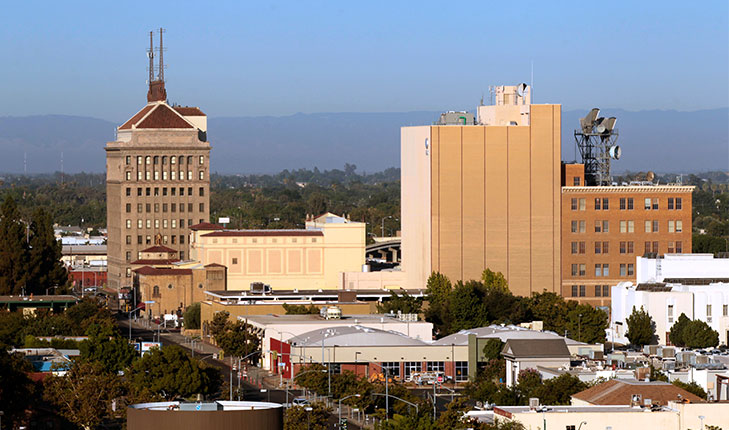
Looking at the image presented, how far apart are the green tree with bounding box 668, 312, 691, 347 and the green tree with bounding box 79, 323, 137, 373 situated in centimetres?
A: 5543

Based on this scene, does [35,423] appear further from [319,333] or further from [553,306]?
[553,306]

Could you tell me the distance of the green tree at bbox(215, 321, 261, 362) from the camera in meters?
168

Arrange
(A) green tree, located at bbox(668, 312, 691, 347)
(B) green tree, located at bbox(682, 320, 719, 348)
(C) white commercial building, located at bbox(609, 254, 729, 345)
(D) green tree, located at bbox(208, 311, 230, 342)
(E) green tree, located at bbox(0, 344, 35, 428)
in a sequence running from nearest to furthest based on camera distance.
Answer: (E) green tree, located at bbox(0, 344, 35, 428), (B) green tree, located at bbox(682, 320, 719, 348), (A) green tree, located at bbox(668, 312, 691, 347), (C) white commercial building, located at bbox(609, 254, 729, 345), (D) green tree, located at bbox(208, 311, 230, 342)

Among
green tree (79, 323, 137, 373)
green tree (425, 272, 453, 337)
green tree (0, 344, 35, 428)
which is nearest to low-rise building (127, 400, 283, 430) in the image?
green tree (0, 344, 35, 428)

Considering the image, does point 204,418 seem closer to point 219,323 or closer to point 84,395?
point 84,395

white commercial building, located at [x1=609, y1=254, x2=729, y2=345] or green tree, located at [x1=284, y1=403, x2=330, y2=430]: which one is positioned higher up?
white commercial building, located at [x1=609, y1=254, x2=729, y2=345]

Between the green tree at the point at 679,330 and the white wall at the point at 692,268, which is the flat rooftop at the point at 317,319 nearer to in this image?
the green tree at the point at 679,330

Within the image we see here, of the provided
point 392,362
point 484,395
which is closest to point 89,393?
point 484,395

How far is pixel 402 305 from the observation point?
188375 mm

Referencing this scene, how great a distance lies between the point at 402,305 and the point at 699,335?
35.8 meters

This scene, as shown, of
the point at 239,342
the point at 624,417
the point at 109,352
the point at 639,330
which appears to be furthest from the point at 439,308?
the point at 624,417

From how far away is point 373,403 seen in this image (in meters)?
122

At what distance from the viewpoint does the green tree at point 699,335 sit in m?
166

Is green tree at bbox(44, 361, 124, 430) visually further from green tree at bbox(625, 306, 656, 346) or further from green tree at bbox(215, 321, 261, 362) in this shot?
green tree at bbox(625, 306, 656, 346)
